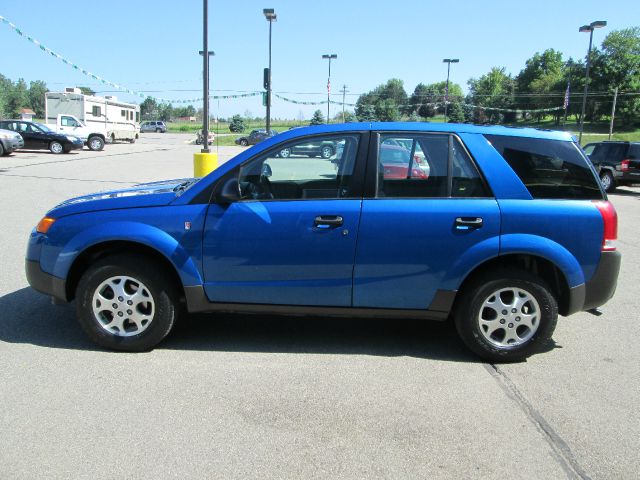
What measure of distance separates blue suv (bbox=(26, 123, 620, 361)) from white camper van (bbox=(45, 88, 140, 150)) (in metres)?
28.5

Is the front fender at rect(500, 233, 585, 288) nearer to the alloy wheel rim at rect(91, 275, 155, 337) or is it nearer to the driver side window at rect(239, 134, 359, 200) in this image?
the driver side window at rect(239, 134, 359, 200)

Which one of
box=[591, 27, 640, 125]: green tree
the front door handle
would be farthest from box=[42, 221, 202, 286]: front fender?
box=[591, 27, 640, 125]: green tree

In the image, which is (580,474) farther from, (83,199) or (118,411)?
(83,199)

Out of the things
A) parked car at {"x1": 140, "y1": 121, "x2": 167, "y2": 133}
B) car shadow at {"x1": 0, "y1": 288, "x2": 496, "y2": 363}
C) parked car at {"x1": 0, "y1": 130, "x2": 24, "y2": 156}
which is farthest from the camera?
parked car at {"x1": 140, "y1": 121, "x2": 167, "y2": 133}

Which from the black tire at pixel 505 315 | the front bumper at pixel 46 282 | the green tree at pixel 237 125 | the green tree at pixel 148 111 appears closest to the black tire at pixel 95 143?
the front bumper at pixel 46 282

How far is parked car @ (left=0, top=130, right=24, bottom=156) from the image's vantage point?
22.7m

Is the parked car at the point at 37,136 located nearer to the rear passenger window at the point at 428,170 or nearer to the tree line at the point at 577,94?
the rear passenger window at the point at 428,170

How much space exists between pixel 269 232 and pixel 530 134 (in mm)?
2104

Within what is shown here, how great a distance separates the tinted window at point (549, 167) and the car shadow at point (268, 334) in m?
1.42

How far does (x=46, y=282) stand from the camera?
4.06 meters

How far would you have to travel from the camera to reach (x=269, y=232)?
3836 mm

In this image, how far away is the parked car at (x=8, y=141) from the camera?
22730mm

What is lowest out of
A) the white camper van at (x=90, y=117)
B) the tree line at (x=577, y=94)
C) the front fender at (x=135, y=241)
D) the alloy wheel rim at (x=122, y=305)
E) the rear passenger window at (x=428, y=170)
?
the alloy wheel rim at (x=122, y=305)

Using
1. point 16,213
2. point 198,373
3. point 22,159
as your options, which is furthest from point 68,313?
point 22,159
